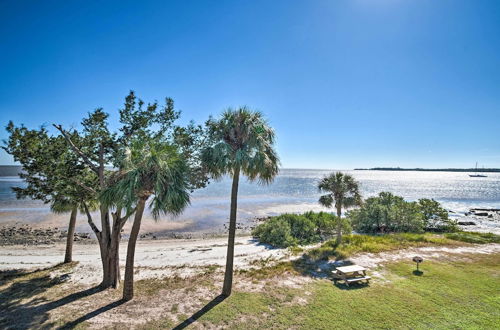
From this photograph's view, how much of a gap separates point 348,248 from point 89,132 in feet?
58.1

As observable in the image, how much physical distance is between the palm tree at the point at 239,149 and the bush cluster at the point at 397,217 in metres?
21.2

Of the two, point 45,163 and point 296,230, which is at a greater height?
point 45,163

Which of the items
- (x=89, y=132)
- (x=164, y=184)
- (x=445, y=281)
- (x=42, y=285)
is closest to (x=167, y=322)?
(x=164, y=184)

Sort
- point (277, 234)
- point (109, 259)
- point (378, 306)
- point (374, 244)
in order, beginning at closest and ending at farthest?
Result: 1. point (378, 306)
2. point (109, 259)
3. point (374, 244)
4. point (277, 234)

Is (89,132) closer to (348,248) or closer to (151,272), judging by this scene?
(151,272)

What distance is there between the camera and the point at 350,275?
11391mm

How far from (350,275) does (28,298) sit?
47.9ft

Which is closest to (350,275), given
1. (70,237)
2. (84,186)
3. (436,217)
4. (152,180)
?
(152,180)

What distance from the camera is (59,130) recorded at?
10.2 meters

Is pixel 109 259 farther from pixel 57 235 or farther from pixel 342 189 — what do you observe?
pixel 57 235

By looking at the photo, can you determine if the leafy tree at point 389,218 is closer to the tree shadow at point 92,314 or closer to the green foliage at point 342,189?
the green foliage at point 342,189

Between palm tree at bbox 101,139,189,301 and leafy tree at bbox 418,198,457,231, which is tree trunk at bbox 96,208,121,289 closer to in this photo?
palm tree at bbox 101,139,189,301

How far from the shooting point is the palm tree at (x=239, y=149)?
9414 mm

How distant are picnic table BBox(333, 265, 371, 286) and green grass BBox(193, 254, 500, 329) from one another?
0.42 m
